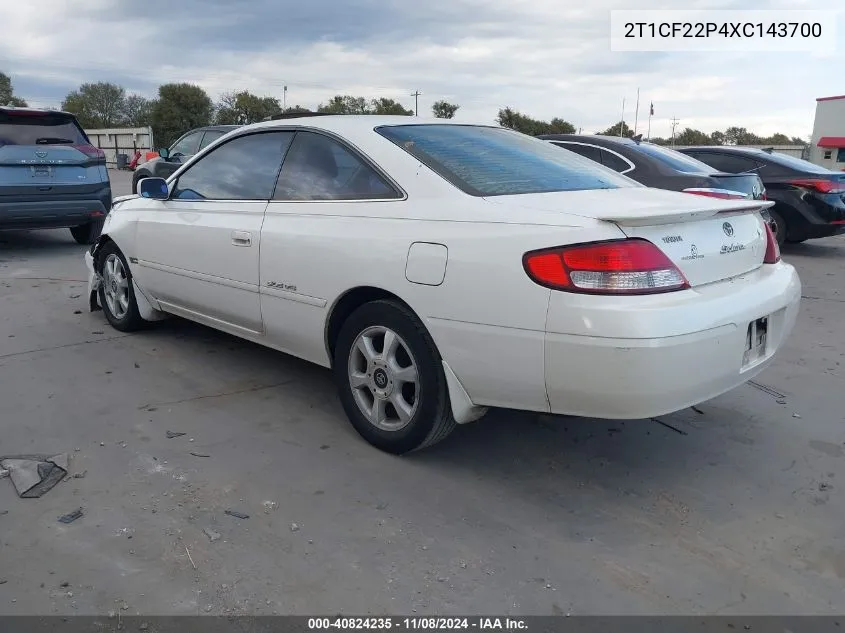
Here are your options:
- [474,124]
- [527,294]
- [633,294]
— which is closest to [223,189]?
[474,124]

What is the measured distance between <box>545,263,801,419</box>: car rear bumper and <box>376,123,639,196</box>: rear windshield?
779mm

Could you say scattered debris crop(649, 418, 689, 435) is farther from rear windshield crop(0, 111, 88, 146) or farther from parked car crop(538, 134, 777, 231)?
rear windshield crop(0, 111, 88, 146)

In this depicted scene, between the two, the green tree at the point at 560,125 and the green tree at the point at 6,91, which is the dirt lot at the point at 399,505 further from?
the green tree at the point at 6,91

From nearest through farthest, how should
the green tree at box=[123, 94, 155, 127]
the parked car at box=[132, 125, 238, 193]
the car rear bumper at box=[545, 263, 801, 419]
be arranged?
the car rear bumper at box=[545, 263, 801, 419], the parked car at box=[132, 125, 238, 193], the green tree at box=[123, 94, 155, 127]

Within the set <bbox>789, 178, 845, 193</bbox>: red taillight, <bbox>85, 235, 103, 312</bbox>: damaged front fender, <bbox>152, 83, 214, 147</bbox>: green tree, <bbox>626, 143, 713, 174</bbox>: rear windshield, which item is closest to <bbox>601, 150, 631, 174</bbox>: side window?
<bbox>626, 143, 713, 174</bbox>: rear windshield

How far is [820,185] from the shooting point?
923cm

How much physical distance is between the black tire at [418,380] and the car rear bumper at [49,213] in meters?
6.23

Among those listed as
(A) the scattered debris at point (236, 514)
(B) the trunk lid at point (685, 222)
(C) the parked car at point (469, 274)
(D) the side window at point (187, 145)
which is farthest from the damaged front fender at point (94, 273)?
(D) the side window at point (187, 145)

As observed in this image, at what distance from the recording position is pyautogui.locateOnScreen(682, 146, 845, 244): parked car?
9.18 metres

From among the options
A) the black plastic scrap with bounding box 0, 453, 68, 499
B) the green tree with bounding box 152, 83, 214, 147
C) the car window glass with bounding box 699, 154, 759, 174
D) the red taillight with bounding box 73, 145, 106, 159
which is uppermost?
the green tree with bounding box 152, 83, 214, 147

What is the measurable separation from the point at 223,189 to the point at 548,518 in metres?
2.68

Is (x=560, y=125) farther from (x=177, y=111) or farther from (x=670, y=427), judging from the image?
(x=670, y=427)

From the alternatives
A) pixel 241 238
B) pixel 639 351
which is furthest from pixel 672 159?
pixel 639 351
